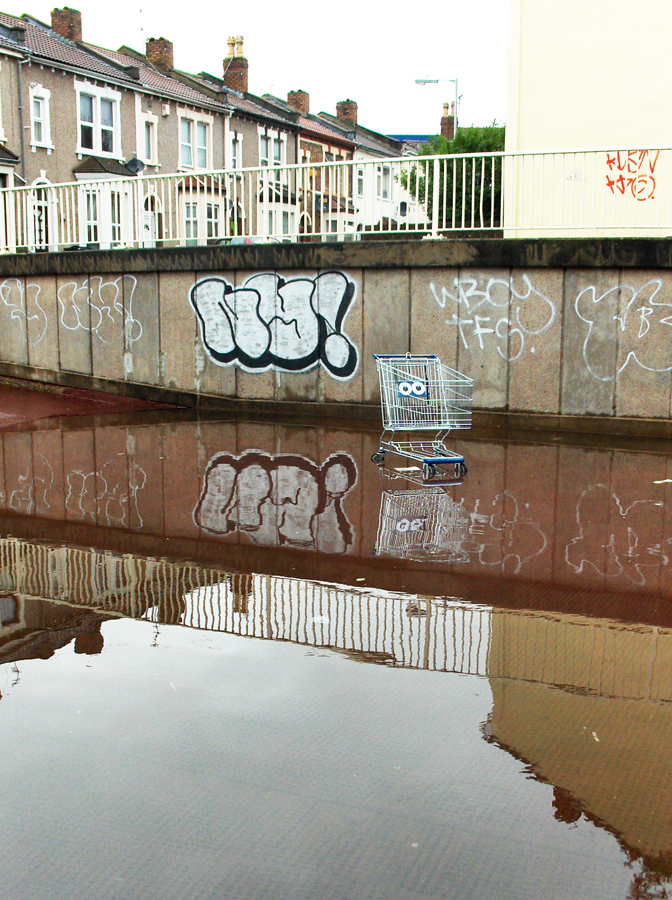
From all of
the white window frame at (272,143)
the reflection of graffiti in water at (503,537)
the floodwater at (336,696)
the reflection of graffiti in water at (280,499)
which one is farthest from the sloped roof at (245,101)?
the floodwater at (336,696)

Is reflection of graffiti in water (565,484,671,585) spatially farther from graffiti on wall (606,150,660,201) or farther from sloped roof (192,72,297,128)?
sloped roof (192,72,297,128)

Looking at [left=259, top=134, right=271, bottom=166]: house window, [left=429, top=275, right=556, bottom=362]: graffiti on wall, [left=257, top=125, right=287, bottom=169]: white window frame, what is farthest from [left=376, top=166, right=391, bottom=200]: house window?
[left=259, top=134, right=271, bottom=166]: house window

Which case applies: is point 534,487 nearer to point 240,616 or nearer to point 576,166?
point 240,616

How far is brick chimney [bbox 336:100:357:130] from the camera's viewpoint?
63.4 meters

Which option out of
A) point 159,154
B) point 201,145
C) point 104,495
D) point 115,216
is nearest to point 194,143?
point 201,145

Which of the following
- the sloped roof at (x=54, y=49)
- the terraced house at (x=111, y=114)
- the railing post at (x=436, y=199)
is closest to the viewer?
the railing post at (x=436, y=199)

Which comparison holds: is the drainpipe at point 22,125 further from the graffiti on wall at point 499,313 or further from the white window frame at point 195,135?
the graffiti on wall at point 499,313

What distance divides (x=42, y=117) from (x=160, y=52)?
519 inches

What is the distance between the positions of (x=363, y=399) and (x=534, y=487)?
14.9 ft

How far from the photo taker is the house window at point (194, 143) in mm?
41594

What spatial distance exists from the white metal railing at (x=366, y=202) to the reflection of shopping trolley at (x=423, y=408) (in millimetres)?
2205

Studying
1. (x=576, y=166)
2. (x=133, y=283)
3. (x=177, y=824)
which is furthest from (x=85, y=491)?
(x=576, y=166)

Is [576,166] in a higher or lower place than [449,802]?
higher

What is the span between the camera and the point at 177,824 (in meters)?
3.01
